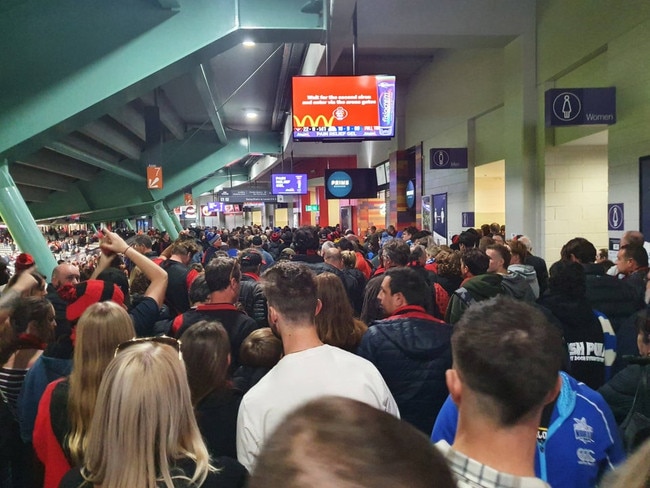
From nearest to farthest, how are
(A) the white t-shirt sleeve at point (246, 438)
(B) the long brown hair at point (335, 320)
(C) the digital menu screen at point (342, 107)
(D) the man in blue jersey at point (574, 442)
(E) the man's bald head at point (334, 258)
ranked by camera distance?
(D) the man in blue jersey at point (574, 442), (A) the white t-shirt sleeve at point (246, 438), (B) the long brown hair at point (335, 320), (E) the man's bald head at point (334, 258), (C) the digital menu screen at point (342, 107)

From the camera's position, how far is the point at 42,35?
18.3 ft

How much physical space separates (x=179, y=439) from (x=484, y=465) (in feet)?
2.77

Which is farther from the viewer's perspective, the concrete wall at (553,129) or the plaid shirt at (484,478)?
the concrete wall at (553,129)

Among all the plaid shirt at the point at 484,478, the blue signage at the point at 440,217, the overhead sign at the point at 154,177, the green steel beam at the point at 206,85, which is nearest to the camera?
the plaid shirt at the point at 484,478

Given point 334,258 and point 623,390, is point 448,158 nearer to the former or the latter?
point 334,258

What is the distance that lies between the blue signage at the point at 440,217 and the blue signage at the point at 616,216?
5680 millimetres

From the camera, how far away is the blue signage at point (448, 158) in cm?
1102

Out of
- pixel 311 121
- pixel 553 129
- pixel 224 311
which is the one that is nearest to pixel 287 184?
pixel 311 121

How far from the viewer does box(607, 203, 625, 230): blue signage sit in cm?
675

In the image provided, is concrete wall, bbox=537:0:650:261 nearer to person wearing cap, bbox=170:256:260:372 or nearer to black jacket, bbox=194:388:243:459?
person wearing cap, bbox=170:256:260:372

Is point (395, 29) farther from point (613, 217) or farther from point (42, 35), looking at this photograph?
point (42, 35)

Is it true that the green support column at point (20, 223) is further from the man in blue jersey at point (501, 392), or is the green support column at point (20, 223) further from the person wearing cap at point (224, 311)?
the man in blue jersey at point (501, 392)

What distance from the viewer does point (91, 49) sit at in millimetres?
5750

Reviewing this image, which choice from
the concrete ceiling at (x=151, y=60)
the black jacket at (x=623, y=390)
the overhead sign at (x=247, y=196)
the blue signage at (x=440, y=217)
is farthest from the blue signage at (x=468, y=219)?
the overhead sign at (x=247, y=196)
